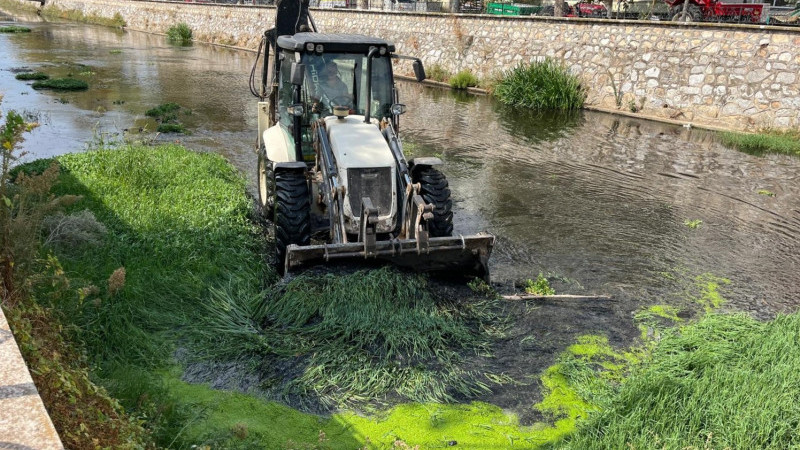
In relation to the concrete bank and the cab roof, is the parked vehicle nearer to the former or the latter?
the cab roof

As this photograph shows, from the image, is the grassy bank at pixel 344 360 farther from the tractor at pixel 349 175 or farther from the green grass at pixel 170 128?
the green grass at pixel 170 128

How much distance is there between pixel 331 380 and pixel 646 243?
211 inches

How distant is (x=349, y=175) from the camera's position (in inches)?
260

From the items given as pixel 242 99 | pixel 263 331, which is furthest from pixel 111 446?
pixel 242 99

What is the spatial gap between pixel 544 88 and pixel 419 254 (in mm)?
13630

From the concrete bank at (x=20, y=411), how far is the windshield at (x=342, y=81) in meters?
5.03

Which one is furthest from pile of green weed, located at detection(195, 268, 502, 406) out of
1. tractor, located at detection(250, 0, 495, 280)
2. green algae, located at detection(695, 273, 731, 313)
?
green algae, located at detection(695, 273, 731, 313)

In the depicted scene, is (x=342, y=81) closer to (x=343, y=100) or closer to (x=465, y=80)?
(x=343, y=100)

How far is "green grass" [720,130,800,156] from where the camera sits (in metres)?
14.0

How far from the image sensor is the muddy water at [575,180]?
7.88 metres

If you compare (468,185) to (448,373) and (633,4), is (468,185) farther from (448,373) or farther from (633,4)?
(633,4)

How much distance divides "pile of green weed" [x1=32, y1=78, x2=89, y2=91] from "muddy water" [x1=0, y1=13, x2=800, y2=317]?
43 centimetres

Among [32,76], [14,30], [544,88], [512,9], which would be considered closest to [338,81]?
[544,88]

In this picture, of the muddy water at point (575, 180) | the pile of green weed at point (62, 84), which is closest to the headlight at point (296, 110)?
the muddy water at point (575, 180)
